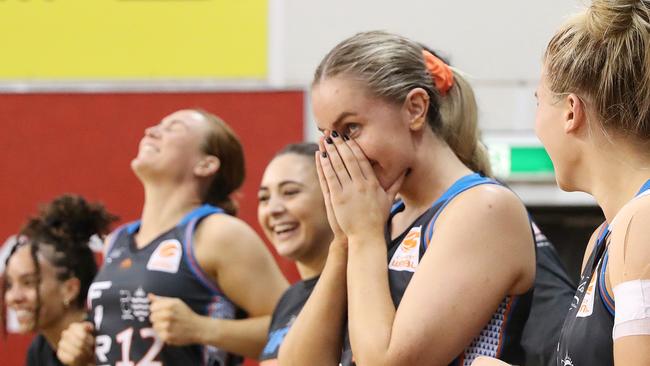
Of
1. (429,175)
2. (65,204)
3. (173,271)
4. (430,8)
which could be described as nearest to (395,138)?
(429,175)

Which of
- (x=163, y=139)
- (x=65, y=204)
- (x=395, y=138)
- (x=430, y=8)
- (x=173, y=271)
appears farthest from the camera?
(x=430, y=8)

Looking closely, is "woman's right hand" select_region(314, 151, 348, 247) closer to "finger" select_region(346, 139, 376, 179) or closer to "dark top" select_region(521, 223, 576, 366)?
"finger" select_region(346, 139, 376, 179)

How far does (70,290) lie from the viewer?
398 centimetres

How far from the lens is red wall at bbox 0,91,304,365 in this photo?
5133mm

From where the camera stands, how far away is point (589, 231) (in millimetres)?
5188

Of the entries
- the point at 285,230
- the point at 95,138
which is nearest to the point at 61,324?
the point at 285,230

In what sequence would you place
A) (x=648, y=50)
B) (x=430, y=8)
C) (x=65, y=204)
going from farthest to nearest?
(x=430, y=8) → (x=65, y=204) → (x=648, y=50)

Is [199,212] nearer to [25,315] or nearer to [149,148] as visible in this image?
[149,148]

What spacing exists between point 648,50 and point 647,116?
0.34 feet

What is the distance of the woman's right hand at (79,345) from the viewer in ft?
11.2

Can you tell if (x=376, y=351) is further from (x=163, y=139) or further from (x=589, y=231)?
(x=589, y=231)

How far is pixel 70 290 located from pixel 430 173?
7.08 ft

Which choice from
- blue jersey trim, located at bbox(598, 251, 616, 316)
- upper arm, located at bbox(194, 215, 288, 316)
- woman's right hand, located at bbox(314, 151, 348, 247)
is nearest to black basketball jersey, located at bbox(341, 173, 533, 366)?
woman's right hand, located at bbox(314, 151, 348, 247)

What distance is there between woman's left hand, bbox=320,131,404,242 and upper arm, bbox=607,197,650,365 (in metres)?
0.69
